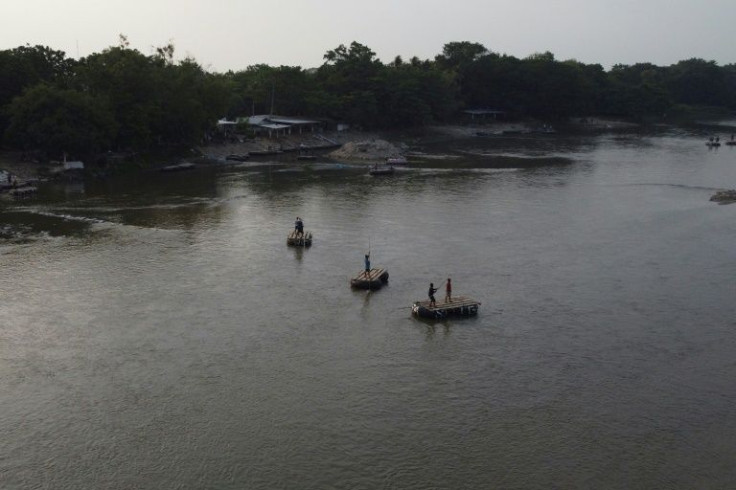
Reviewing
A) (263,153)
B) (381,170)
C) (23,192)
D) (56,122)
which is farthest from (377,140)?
(23,192)

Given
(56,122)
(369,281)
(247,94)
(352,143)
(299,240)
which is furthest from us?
(247,94)

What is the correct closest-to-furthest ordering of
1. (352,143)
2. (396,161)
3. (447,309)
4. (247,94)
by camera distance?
(447,309), (396,161), (352,143), (247,94)

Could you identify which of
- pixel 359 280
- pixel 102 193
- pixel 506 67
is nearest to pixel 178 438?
pixel 359 280

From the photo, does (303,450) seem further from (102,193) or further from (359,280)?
(102,193)

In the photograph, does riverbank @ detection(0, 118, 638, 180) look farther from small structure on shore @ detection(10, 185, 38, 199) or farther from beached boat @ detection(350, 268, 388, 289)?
beached boat @ detection(350, 268, 388, 289)

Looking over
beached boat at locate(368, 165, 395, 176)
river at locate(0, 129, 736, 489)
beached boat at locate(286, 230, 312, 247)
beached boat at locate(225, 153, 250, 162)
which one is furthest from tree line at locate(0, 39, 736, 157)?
beached boat at locate(286, 230, 312, 247)

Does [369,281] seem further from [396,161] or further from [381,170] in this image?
[396,161]
